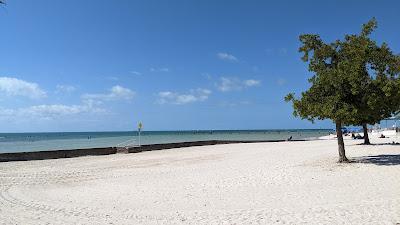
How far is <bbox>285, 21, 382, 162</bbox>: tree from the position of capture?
58.5ft

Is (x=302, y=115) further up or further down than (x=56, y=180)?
further up

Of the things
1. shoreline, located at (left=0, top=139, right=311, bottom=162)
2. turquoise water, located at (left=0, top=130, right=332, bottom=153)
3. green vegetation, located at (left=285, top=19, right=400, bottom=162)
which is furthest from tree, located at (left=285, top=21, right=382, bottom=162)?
turquoise water, located at (left=0, top=130, right=332, bottom=153)

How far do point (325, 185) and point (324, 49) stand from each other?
7585mm

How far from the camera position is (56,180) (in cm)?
1783

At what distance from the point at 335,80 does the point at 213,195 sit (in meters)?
8.48

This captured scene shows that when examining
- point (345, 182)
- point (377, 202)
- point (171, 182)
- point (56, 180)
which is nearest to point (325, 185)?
point (345, 182)

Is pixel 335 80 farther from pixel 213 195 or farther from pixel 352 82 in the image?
pixel 213 195

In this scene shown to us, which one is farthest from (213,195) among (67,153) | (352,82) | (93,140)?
(93,140)

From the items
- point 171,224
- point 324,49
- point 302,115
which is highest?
point 324,49

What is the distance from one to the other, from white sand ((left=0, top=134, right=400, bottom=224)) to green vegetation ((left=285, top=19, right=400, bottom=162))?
7.83 feet

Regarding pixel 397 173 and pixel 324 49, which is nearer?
pixel 397 173

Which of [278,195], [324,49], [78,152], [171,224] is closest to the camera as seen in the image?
[171,224]

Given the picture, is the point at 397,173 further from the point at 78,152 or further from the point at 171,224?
the point at 78,152

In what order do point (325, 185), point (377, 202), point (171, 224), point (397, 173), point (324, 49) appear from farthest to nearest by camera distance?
point (324, 49)
point (397, 173)
point (325, 185)
point (377, 202)
point (171, 224)
